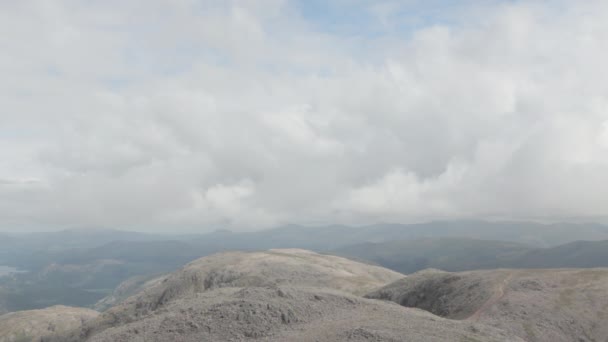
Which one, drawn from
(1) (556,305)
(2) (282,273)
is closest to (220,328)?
(1) (556,305)

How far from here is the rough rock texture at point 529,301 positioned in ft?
247

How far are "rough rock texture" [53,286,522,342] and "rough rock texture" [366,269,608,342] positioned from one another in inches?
488

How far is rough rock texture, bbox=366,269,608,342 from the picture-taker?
75.2m

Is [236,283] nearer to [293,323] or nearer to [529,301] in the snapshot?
[293,323]

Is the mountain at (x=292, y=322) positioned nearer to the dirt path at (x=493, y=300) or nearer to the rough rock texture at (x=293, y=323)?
the rough rock texture at (x=293, y=323)

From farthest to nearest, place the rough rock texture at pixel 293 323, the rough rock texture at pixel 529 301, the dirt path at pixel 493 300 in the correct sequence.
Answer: the dirt path at pixel 493 300
the rough rock texture at pixel 529 301
the rough rock texture at pixel 293 323

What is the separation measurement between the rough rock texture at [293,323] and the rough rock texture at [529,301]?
12404 mm

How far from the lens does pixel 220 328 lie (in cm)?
6462

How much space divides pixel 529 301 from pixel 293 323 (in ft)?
155

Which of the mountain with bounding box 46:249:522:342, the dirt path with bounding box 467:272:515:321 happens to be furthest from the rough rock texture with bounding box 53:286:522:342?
the dirt path with bounding box 467:272:515:321

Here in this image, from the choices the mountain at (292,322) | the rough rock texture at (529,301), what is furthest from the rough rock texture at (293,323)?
the rough rock texture at (529,301)

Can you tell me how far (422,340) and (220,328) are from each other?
95.6ft

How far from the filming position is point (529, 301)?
82500mm

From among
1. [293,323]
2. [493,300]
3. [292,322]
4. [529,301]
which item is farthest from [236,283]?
[529,301]
